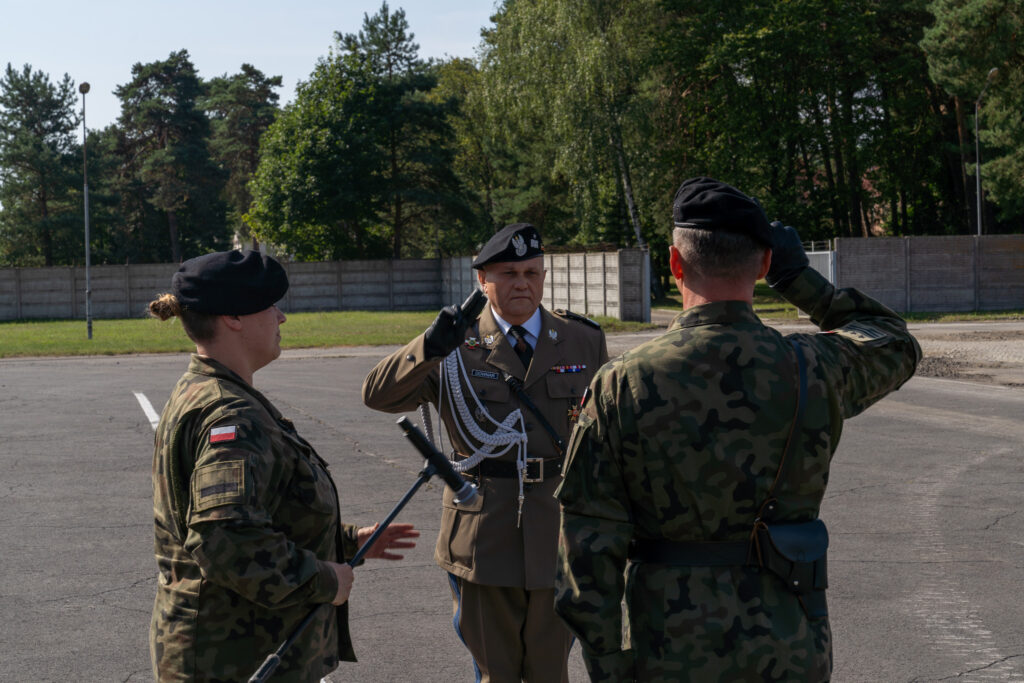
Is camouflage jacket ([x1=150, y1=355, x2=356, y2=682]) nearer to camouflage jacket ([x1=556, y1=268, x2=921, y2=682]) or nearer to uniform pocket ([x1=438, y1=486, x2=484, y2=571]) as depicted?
camouflage jacket ([x1=556, y1=268, x2=921, y2=682])

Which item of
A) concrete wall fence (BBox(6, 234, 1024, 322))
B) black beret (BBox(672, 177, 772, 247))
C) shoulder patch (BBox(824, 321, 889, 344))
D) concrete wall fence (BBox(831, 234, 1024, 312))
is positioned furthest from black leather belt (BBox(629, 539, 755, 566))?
concrete wall fence (BBox(831, 234, 1024, 312))

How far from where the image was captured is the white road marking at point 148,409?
1299 cm

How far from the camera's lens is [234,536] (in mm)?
2494

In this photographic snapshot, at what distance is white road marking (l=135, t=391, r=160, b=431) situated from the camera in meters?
13.0

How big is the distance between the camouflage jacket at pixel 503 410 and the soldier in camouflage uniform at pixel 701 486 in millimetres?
1125

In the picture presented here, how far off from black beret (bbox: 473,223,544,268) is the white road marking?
31.2 ft

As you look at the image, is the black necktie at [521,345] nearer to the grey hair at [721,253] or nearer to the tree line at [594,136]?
the grey hair at [721,253]

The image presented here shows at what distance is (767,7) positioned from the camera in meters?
42.5

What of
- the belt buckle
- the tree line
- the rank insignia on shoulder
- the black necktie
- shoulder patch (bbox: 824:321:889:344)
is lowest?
the belt buckle

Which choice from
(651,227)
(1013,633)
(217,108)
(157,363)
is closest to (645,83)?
(651,227)

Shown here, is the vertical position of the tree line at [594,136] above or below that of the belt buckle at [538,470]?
above

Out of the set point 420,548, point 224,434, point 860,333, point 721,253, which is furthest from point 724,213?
point 420,548

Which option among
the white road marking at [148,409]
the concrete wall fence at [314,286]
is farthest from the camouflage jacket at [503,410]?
the concrete wall fence at [314,286]

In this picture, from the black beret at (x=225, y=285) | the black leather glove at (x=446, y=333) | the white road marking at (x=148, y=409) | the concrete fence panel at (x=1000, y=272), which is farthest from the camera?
the concrete fence panel at (x=1000, y=272)
